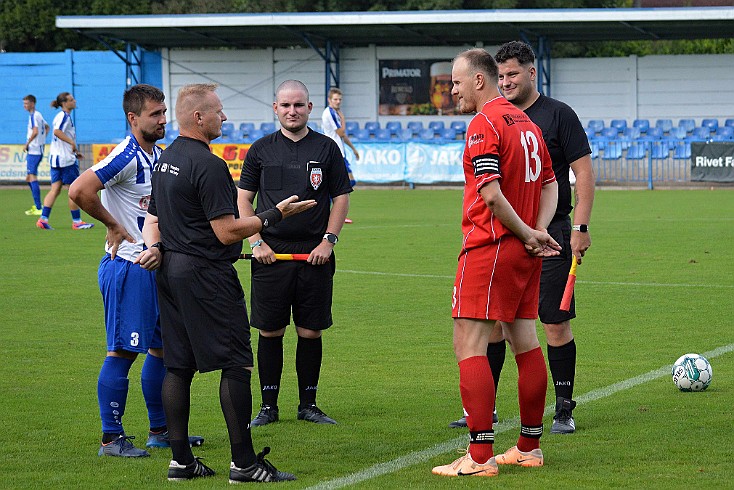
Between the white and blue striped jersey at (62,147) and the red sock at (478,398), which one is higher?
the white and blue striped jersey at (62,147)

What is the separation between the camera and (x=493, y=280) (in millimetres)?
5484

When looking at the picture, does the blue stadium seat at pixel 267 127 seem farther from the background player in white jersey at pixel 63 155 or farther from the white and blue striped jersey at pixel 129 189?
the white and blue striped jersey at pixel 129 189

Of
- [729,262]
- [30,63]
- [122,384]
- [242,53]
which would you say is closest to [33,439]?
[122,384]

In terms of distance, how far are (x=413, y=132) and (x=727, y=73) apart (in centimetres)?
1046

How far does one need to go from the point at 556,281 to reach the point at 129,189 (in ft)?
8.37

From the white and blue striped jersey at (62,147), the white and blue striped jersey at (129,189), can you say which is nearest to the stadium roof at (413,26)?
the white and blue striped jersey at (62,147)

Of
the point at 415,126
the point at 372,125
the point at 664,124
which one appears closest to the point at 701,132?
the point at 664,124

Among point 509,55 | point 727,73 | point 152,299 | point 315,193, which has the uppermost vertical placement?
point 727,73

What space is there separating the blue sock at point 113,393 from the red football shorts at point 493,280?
195 centimetres

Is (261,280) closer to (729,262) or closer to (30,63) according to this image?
(729,262)

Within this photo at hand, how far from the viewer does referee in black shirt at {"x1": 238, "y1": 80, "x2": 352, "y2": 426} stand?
704 centimetres

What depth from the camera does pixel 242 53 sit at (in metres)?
40.6

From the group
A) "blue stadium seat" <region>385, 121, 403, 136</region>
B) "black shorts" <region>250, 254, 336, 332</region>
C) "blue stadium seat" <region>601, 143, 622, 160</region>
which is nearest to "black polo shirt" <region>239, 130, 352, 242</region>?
"black shorts" <region>250, 254, 336, 332</region>

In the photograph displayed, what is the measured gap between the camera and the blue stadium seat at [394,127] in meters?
37.6
